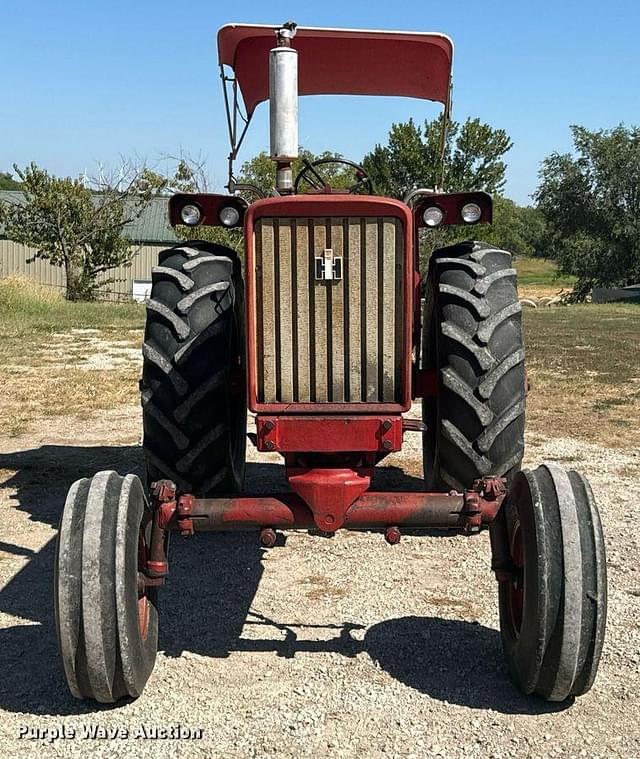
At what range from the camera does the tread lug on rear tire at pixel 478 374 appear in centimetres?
426

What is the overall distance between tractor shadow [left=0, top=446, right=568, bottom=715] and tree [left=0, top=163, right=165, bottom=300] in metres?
26.6

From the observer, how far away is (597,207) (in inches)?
1710

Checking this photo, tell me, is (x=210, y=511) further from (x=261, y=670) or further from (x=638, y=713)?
(x=638, y=713)

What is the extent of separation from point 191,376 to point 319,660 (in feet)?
4.94

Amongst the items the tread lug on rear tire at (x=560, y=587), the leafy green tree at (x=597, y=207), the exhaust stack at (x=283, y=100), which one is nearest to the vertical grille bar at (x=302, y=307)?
the exhaust stack at (x=283, y=100)

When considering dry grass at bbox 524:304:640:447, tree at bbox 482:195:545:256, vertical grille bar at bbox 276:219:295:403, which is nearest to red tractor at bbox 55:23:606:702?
vertical grille bar at bbox 276:219:295:403

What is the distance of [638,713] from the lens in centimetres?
337

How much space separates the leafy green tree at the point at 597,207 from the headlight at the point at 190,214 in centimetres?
3979

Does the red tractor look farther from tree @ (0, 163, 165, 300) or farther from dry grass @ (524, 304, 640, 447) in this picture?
tree @ (0, 163, 165, 300)

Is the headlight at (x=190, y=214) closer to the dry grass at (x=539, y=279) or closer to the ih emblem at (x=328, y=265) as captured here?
the ih emblem at (x=328, y=265)

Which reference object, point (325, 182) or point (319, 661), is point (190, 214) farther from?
point (319, 661)

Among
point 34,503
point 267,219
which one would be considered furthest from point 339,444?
point 34,503

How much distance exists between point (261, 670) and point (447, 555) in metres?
1.64

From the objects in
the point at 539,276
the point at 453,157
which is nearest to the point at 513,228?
the point at 539,276
